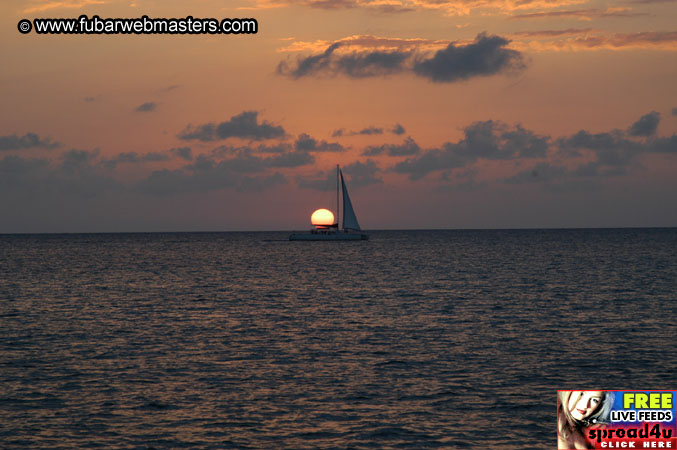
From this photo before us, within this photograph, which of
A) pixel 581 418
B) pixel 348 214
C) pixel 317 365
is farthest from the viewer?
pixel 348 214

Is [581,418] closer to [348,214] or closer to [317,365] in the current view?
[317,365]

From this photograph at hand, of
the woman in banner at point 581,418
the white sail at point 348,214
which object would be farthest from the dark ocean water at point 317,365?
the white sail at point 348,214

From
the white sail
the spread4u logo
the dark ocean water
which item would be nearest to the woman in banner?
the spread4u logo

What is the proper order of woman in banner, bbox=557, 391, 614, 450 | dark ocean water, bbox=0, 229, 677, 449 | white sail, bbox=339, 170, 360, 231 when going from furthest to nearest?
1. white sail, bbox=339, 170, 360, 231
2. dark ocean water, bbox=0, 229, 677, 449
3. woman in banner, bbox=557, 391, 614, 450

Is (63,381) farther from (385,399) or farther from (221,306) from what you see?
(221,306)

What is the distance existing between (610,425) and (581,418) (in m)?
0.80

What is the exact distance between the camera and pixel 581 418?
20.5 m

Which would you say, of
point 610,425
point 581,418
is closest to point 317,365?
point 581,418

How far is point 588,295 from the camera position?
2537 inches

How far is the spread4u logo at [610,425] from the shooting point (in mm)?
20156

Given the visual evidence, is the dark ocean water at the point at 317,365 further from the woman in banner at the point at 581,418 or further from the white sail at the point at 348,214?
the white sail at the point at 348,214

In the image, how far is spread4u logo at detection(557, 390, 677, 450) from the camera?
20156 mm

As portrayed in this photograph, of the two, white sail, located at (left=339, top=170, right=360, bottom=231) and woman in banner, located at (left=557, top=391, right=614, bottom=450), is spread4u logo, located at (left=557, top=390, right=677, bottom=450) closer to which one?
woman in banner, located at (left=557, top=391, right=614, bottom=450)

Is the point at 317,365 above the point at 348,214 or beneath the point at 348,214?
beneath
